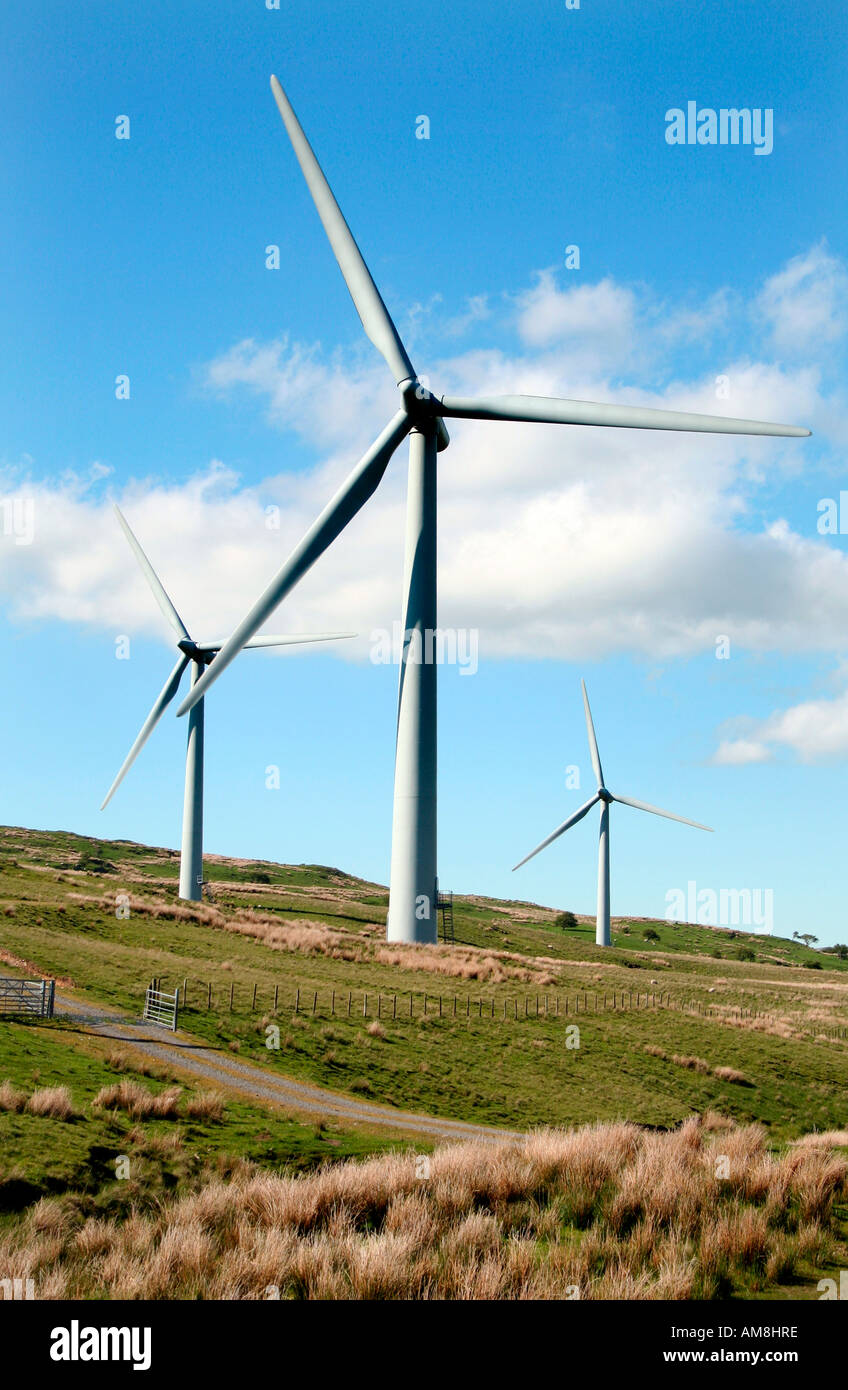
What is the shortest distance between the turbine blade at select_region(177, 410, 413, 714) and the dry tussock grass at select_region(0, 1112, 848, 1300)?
67.5 ft

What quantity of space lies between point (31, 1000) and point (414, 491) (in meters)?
33.9

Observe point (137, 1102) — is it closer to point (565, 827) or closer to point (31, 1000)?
point (31, 1000)

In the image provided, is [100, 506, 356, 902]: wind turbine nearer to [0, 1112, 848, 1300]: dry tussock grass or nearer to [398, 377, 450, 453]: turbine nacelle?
[398, 377, 450, 453]: turbine nacelle

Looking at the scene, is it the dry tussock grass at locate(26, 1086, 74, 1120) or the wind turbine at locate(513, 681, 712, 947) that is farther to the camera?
the wind turbine at locate(513, 681, 712, 947)

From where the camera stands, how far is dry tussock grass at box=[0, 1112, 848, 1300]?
37.2 feet

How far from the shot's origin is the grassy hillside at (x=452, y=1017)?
32.6 m

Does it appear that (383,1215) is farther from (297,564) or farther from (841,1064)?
(841,1064)

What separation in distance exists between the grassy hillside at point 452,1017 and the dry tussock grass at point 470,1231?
12.9 metres

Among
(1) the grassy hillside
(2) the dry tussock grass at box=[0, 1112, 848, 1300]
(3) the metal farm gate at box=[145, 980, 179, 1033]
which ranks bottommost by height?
(1) the grassy hillside

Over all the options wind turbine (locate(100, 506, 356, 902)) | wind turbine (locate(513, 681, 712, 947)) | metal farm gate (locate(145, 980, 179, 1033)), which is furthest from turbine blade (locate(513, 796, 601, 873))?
metal farm gate (locate(145, 980, 179, 1033))

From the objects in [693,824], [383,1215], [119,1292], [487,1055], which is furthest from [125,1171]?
[693,824]

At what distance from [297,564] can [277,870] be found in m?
166

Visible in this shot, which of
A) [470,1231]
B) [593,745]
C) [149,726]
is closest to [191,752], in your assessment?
[149,726]

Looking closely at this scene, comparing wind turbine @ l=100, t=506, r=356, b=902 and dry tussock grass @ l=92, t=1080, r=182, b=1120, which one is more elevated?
wind turbine @ l=100, t=506, r=356, b=902
